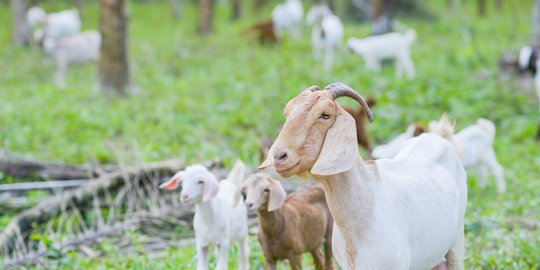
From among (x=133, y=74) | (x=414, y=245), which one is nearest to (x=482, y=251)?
(x=414, y=245)

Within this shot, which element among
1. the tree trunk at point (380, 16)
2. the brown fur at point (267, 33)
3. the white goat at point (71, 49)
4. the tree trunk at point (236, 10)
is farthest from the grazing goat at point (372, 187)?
the tree trunk at point (236, 10)

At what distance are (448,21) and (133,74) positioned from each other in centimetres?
1128

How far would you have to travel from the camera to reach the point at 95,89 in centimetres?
1364

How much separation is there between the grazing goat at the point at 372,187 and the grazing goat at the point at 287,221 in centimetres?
91

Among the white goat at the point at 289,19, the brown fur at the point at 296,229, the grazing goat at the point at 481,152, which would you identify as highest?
the white goat at the point at 289,19

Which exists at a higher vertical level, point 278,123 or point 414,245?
point 414,245

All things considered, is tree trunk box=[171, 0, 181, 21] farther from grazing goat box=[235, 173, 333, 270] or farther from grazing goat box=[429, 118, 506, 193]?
grazing goat box=[235, 173, 333, 270]

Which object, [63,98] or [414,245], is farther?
[63,98]

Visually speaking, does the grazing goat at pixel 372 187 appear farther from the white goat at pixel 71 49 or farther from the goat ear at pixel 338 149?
the white goat at pixel 71 49

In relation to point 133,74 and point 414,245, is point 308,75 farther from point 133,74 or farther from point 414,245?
point 414,245

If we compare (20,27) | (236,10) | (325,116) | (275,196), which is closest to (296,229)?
(275,196)

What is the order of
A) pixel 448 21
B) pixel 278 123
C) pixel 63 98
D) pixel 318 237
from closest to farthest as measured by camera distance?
pixel 318 237
pixel 278 123
pixel 63 98
pixel 448 21

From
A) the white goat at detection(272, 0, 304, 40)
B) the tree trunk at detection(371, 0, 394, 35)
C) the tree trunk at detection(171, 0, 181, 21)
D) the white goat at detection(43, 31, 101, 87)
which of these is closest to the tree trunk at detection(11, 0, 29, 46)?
the white goat at detection(43, 31, 101, 87)

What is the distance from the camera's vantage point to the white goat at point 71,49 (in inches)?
627
